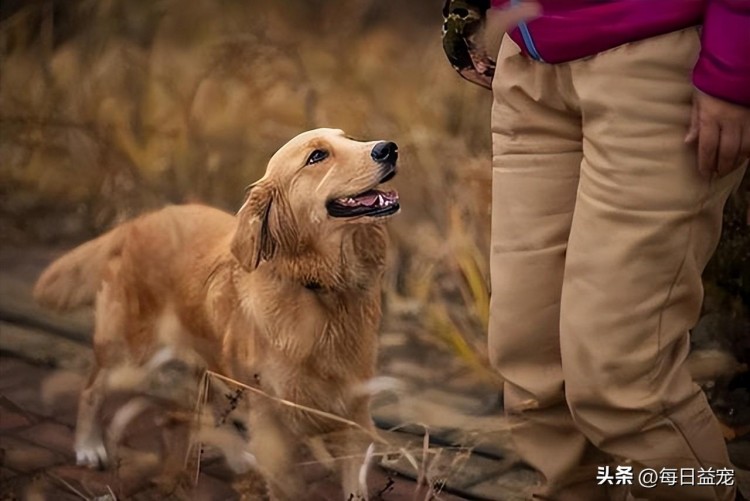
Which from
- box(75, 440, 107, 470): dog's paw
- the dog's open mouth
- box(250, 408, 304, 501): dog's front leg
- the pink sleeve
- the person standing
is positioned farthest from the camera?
box(75, 440, 107, 470): dog's paw

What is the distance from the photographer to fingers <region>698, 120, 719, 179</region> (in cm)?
131

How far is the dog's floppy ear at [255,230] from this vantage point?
6.26 feet

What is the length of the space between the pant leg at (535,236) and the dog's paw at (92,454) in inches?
36.5

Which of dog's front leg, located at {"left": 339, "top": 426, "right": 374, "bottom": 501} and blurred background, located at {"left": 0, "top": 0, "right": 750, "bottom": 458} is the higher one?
blurred background, located at {"left": 0, "top": 0, "right": 750, "bottom": 458}

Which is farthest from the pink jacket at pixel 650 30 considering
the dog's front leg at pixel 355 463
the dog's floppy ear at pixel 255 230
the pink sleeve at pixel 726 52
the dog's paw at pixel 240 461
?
the dog's paw at pixel 240 461

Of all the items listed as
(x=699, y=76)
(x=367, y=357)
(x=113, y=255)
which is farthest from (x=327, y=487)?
(x=699, y=76)

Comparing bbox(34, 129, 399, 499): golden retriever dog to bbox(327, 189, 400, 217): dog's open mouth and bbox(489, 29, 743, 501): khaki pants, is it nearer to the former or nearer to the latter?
bbox(327, 189, 400, 217): dog's open mouth

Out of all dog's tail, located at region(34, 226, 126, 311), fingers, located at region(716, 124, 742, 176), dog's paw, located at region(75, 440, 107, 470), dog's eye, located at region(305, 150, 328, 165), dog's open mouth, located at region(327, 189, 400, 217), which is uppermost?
fingers, located at region(716, 124, 742, 176)

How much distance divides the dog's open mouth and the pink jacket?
465 millimetres

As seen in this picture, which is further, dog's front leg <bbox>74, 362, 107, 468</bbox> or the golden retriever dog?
dog's front leg <bbox>74, 362, 107, 468</bbox>

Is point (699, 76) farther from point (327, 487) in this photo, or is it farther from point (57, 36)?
point (57, 36)

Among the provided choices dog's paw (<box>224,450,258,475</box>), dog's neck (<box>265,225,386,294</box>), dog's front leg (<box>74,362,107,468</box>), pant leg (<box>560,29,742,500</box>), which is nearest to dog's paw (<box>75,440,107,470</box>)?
dog's front leg (<box>74,362,107,468</box>)

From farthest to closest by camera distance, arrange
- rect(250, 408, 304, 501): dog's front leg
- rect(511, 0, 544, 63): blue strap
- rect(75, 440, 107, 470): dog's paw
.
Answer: rect(75, 440, 107, 470): dog's paw, rect(250, 408, 304, 501): dog's front leg, rect(511, 0, 544, 63): blue strap

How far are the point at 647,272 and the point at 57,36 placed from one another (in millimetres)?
1398
